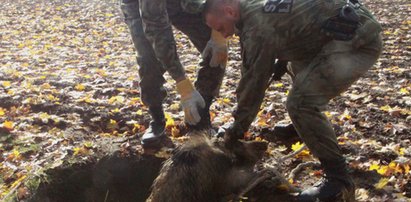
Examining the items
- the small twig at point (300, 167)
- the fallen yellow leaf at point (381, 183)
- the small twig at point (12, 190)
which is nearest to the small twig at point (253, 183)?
the small twig at point (300, 167)

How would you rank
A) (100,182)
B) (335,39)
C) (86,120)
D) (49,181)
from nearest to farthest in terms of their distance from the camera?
(335,39), (49,181), (100,182), (86,120)

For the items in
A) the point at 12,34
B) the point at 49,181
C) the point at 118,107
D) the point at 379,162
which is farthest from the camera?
the point at 12,34

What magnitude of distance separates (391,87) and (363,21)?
3446mm

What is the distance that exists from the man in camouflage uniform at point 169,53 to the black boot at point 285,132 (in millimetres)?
819

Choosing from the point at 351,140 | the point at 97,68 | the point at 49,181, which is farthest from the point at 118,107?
the point at 351,140

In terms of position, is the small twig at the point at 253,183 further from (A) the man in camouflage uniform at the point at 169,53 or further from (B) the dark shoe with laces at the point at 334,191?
(A) the man in camouflage uniform at the point at 169,53

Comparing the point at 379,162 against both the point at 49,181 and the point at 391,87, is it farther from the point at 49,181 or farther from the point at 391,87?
the point at 49,181

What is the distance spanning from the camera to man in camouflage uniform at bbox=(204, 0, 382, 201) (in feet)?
10.4

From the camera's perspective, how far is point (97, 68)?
8438 millimetres

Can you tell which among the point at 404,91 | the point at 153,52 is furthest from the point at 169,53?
the point at 404,91

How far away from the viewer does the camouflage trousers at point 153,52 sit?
442 cm

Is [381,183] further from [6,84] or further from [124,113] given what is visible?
[6,84]

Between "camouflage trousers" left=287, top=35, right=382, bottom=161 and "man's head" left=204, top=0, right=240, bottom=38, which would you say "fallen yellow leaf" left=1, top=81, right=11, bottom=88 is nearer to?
"man's head" left=204, top=0, right=240, bottom=38

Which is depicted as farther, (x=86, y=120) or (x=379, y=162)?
(x=86, y=120)
